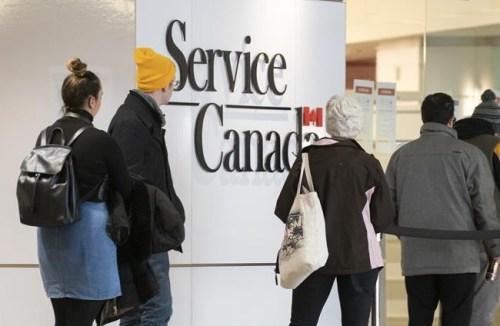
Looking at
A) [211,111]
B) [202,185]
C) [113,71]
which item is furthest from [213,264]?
[113,71]

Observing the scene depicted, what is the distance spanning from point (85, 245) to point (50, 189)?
0.29 m

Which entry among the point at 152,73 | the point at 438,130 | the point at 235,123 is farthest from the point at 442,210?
the point at 152,73

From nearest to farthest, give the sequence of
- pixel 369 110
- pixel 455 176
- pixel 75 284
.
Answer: pixel 75 284
pixel 455 176
pixel 369 110

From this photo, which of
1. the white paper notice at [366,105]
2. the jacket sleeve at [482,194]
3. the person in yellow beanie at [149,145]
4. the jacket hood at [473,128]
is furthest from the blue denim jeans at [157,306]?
the white paper notice at [366,105]

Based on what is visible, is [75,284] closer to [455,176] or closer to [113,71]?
[113,71]

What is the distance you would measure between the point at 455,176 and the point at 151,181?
1560 millimetres

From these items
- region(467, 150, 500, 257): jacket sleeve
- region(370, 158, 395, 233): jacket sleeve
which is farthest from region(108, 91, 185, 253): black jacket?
region(467, 150, 500, 257): jacket sleeve

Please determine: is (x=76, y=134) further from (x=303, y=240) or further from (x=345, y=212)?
(x=345, y=212)

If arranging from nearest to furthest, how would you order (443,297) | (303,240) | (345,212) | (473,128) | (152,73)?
(303,240)
(345,212)
(152,73)
(443,297)
(473,128)

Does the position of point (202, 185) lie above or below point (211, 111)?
below

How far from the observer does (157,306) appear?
3885 millimetres

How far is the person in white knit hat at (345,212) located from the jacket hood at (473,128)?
107 centimetres

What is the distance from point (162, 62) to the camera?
13.3 feet

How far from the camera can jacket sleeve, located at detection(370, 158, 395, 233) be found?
365cm
